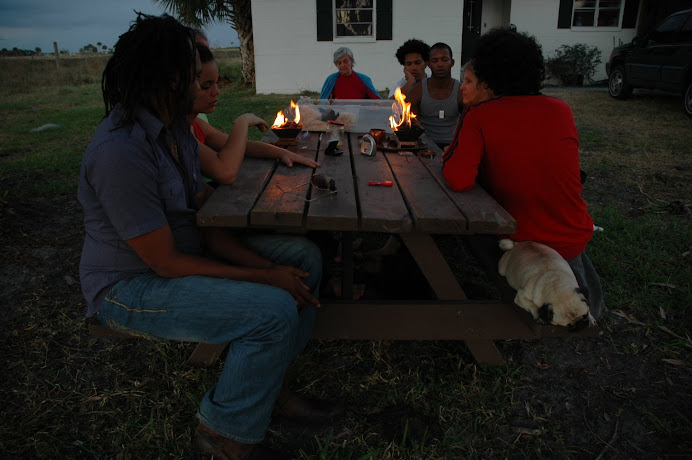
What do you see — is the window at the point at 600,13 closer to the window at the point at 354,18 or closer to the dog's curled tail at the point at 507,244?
the window at the point at 354,18

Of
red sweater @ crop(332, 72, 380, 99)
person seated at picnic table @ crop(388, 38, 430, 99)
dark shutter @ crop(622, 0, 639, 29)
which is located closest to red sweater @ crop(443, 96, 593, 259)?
person seated at picnic table @ crop(388, 38, 430, 99)

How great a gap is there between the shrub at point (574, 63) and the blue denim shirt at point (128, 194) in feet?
45.1

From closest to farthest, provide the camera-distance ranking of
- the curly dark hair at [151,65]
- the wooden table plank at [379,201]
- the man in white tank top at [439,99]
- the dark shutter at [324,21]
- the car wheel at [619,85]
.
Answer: the curly dark hair at [151,65]
the wooden table plank at [379,201]
the man in white tank top at [439,99]
the car wheel at [619,85]
the dark shutter at [324,21]

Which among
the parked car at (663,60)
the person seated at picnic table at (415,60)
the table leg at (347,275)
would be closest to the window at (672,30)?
the parked car at (663,60)

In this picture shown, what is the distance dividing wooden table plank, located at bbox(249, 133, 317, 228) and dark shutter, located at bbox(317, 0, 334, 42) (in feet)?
36.2

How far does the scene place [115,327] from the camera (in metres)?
1.79

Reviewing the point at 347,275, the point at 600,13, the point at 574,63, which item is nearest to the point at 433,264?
the point at 347,275

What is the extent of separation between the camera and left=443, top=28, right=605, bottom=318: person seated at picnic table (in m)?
2.12

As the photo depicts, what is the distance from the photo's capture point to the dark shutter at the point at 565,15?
13534mm

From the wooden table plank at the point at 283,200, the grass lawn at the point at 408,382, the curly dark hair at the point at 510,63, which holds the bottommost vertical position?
the grass lawn at the point at 408,382

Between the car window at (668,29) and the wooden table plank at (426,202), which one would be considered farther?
the car window at (668,29)

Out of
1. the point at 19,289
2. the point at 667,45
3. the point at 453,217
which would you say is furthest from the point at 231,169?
the point at 667,45

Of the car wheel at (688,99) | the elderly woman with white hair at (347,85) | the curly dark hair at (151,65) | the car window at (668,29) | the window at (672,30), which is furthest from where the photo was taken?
the car window at (668,29)

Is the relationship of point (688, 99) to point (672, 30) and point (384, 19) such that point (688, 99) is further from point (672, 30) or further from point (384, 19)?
point (384, 19)
